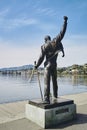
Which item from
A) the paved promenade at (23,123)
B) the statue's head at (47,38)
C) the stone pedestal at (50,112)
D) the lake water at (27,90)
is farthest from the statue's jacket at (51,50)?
the lake water at (27,90)

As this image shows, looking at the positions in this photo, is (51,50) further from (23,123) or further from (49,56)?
(23,123)

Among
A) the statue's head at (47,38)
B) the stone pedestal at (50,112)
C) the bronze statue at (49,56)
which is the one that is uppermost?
the statue's head at (47,38)

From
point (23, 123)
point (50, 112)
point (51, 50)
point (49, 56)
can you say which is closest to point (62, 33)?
point (51, 50)

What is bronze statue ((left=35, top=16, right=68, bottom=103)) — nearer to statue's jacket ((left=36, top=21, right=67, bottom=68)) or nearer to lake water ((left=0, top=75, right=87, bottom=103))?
statue's jacket ((left=36, top=21, right=67, bottom=68))

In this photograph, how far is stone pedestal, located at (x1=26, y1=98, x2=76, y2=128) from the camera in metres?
6.77

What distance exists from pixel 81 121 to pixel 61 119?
0.68m

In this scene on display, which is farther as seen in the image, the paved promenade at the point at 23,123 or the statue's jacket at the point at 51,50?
the statue's jacket at the point at 51,50

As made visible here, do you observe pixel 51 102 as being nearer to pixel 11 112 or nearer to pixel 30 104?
pixel 30 104

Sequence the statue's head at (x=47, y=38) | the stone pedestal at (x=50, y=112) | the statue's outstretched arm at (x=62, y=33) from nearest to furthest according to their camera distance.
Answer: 1. the stone pedestal at (x=50, y=112)
2. the statue's outstretched arm at (x=62, y=33)
3. the statue's head at (x=47, y=38)

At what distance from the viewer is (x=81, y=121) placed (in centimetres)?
732

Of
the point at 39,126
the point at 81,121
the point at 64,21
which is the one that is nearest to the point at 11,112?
the point at 39,126

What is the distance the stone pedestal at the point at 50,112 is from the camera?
6773 millimetres

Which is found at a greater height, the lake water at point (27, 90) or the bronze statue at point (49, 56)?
the bronze statue at point (49, 56)

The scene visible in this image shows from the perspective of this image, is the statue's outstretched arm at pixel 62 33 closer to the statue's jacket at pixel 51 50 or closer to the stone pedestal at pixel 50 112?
the statue's jacket at pixel 51 50
